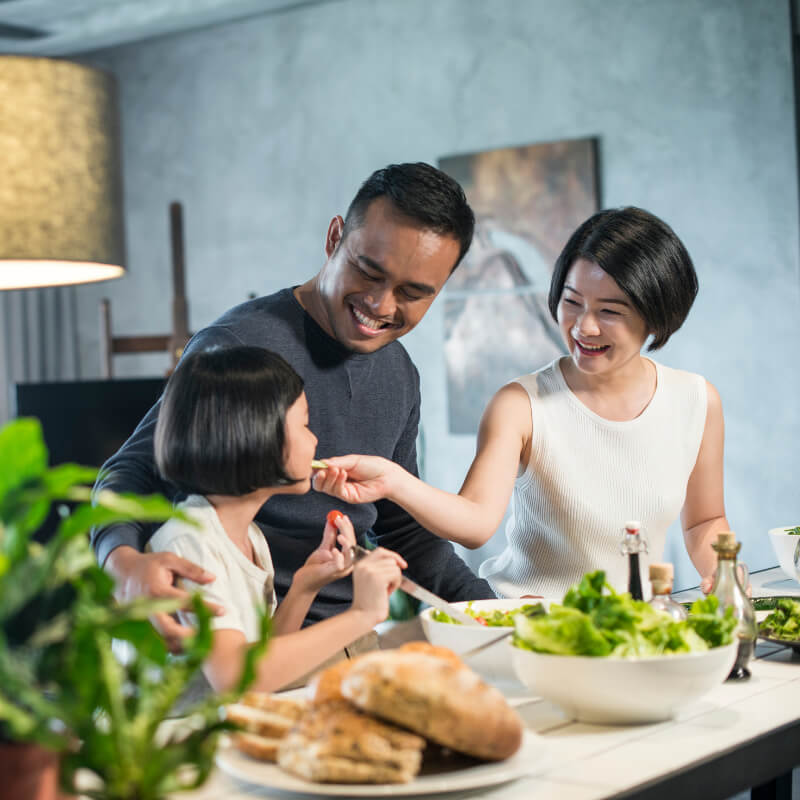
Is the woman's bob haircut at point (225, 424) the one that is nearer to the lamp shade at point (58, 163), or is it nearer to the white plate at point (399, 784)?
the lamp shade at point (58, 163)

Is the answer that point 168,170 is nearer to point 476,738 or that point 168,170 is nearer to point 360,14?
point 360,14

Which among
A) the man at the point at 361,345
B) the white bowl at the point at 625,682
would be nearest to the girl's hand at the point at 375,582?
the white bowl at the point at 625,682

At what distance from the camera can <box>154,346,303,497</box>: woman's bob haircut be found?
55.3 inches

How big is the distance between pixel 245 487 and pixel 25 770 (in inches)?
29.1

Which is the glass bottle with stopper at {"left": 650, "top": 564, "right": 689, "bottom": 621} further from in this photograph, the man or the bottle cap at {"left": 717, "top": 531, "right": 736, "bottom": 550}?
the man

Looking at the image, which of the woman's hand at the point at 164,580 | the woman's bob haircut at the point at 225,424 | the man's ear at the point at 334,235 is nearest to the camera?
the woman's hand at the point at 164,580

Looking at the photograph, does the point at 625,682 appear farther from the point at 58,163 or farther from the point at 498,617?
the point at 58,163

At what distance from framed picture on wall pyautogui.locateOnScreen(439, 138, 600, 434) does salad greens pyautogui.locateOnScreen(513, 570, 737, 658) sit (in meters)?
3.52

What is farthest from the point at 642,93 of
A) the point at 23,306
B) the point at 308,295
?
the point at 23,306

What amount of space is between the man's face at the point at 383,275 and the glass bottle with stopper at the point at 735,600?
2.11 ft

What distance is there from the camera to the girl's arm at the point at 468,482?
164 centimetres

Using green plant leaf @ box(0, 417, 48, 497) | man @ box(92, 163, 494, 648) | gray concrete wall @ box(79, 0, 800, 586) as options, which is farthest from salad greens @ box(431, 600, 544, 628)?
gray concrete wall @ box(79, 0, 800, 586)

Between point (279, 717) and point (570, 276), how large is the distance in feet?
4.09

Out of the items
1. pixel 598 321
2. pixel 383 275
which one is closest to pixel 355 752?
pixel 383 275
